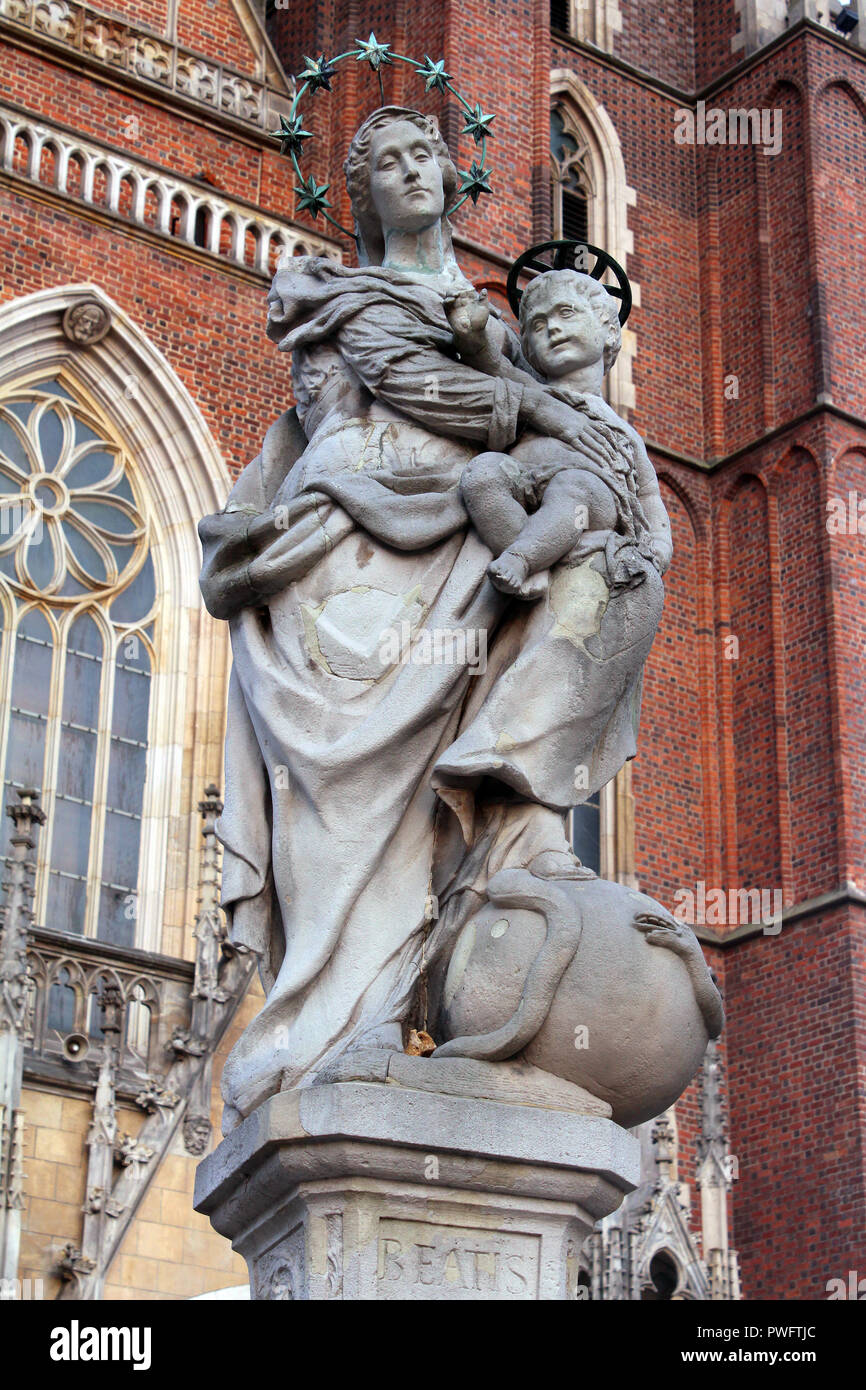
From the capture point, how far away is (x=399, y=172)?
405 centimetres

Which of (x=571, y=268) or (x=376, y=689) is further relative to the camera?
(x=571, y=268)

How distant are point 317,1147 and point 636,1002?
54cm

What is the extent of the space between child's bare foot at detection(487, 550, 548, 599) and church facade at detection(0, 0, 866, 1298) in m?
7.67

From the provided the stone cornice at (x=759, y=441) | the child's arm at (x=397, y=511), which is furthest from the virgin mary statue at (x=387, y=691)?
the stone cornice at (x=759, y=441)

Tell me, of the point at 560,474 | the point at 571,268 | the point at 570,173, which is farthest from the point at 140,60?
the point at 560,474

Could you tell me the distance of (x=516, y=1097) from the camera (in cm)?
319

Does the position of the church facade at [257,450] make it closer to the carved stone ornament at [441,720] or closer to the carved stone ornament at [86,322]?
the carved stone ornament at [86,322]

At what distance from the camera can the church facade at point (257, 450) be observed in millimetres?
12258

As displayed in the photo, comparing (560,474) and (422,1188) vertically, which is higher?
(560,474)

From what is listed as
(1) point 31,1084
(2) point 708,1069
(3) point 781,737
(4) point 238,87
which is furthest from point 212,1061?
(4) point 238,87

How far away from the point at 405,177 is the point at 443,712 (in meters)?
1.13

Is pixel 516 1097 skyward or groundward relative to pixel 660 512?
groundward

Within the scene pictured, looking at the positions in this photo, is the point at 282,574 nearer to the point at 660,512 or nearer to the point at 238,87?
the point at 660,512

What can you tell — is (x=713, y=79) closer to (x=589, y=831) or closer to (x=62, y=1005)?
(x=589, y=831)
